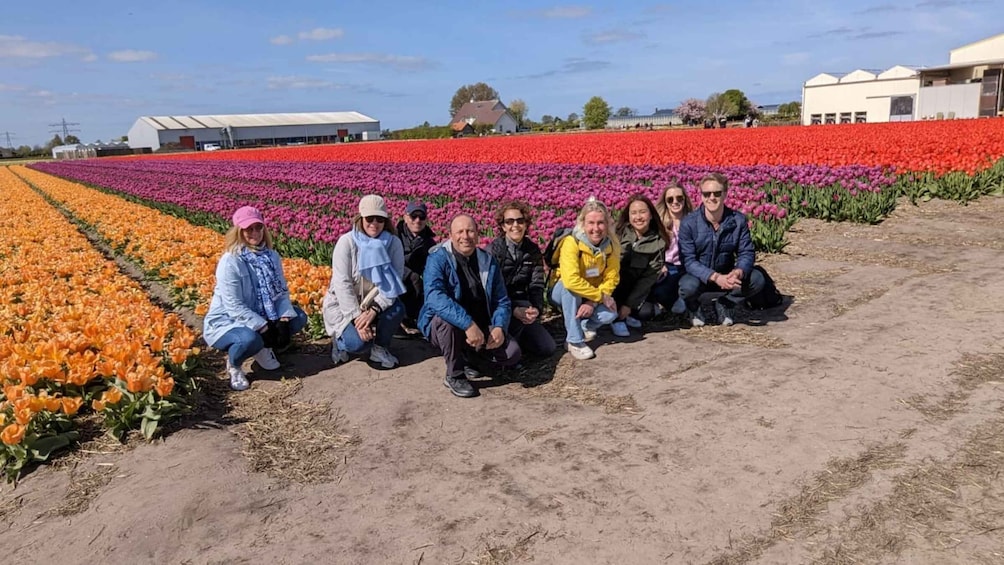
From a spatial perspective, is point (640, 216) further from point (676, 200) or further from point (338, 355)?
point (338, 355)

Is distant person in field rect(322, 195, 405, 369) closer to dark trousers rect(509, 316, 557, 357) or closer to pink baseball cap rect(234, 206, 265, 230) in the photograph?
pink baseball cap rect(234, 206, 265, 230)

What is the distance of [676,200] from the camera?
621 cm

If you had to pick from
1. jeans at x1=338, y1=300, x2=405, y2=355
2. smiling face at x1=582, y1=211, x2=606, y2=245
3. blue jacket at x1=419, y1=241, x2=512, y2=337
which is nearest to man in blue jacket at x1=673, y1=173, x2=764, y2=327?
smiling face at x1=582, y1=211, x2=606, y2=245

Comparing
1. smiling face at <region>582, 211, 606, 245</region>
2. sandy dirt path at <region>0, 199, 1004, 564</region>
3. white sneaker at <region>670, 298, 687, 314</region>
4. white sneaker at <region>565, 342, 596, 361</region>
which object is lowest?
sandy dirt path at <region>0, 199, 1004, 564</region>

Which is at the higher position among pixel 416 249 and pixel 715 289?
pixel 416 249

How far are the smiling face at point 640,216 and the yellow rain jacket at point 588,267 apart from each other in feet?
1.42

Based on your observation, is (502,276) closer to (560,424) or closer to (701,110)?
(560,424)

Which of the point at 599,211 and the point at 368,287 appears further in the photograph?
the point at 368,287

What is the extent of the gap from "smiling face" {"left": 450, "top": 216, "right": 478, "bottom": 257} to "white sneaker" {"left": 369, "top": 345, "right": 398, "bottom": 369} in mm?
1089

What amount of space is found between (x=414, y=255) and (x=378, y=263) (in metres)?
0.96

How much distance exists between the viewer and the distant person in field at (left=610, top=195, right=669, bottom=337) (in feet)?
18.6

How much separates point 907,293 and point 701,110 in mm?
91866

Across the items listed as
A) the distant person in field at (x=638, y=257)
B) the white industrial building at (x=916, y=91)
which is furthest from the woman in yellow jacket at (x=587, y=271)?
the white industrial building at (x=916, y=91)

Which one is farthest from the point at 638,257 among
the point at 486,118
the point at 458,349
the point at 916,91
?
the point at 486,118
